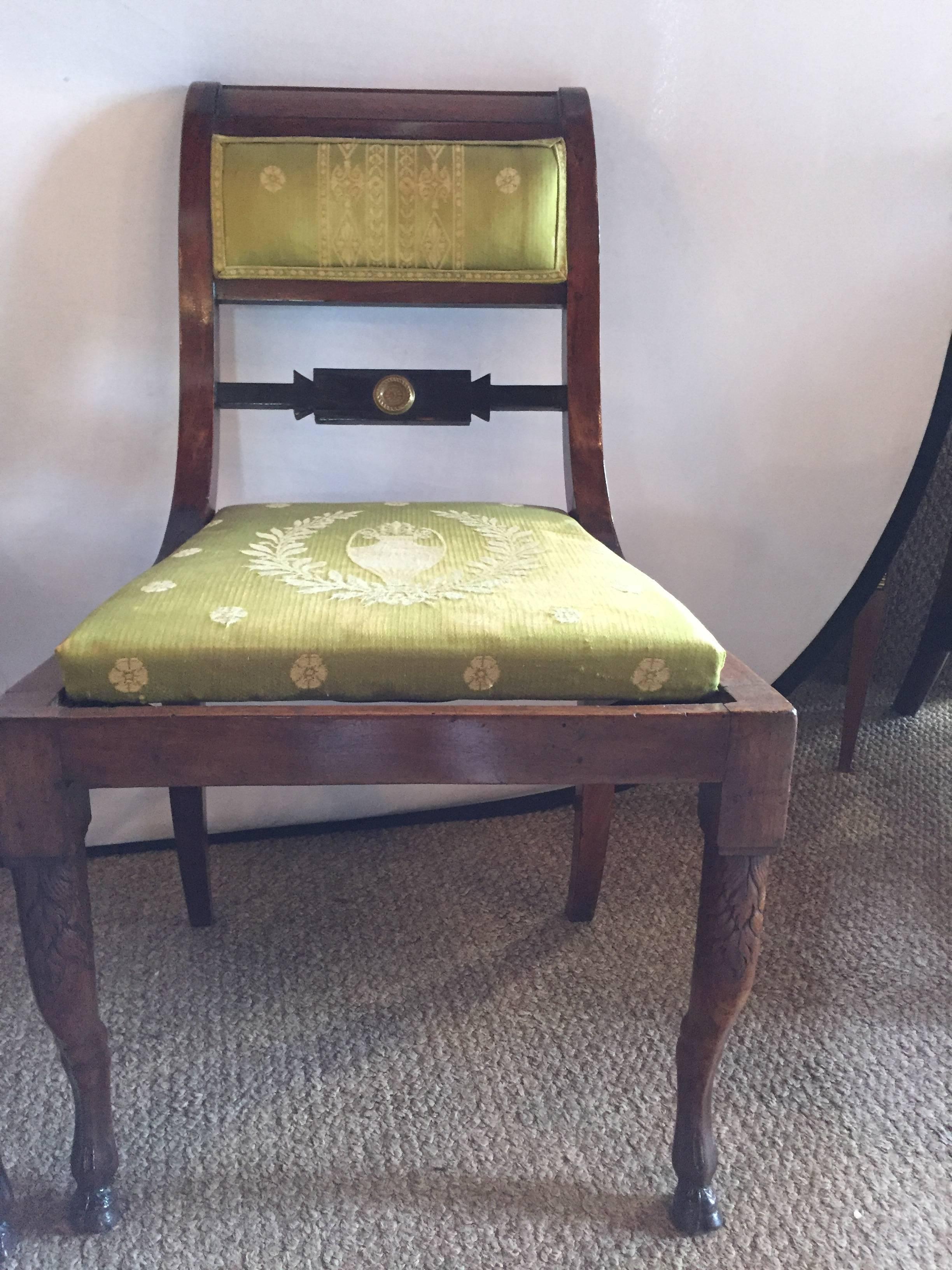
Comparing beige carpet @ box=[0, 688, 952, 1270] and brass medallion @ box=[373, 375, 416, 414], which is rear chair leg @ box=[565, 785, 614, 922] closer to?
beige carpet @ box=[0, 688, 952, 1270]

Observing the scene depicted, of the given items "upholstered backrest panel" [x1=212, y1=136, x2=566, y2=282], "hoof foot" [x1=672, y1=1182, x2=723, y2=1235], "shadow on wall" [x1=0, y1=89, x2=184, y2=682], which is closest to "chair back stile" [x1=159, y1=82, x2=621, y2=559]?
"upholstered backrest panel" [x1=212, y1=136, x2=566, y2=282]

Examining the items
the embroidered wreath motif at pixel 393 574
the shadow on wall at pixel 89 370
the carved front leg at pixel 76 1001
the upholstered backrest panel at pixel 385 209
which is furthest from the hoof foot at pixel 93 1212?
the upholstered backrest panel at pixel 385 209

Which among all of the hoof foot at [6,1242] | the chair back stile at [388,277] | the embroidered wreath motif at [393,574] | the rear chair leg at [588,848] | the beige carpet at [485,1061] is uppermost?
the chair back stile at [388,277]

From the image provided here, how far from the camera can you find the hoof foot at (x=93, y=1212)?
0.67 m

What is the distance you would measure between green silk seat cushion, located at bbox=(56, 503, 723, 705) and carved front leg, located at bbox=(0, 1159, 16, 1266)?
1.23 ft

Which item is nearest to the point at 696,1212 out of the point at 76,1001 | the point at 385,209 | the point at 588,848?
the point at 588,848

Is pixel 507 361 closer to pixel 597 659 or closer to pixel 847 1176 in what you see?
pixel 597 659

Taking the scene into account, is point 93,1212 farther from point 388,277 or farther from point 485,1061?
point 388,277

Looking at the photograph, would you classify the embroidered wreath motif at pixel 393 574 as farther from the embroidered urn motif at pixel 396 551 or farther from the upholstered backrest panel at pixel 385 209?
the upholstered backrest panel at pixel 385 209

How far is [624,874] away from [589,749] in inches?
22.4

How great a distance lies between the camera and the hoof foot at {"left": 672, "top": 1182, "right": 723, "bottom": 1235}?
2.23 ft

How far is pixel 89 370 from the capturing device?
99cm

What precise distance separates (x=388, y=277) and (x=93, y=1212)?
78 cm

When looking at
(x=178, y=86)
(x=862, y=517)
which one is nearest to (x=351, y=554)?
(x=178, y=86)
